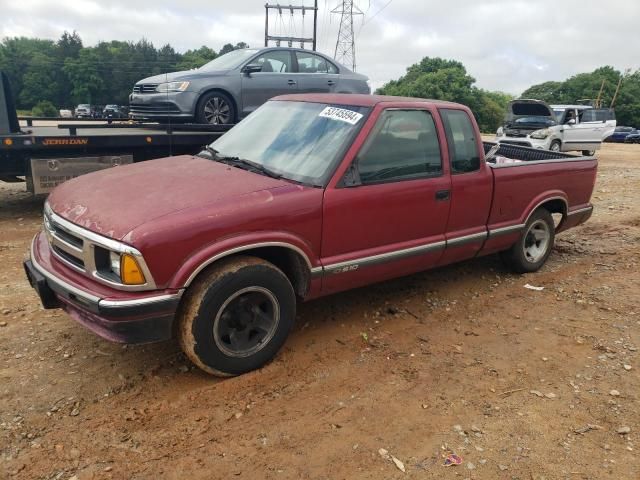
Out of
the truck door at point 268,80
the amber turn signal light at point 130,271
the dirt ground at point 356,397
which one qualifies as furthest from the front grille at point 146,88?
the amber turn signal light at point 130,271

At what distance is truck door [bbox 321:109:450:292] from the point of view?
139 inches

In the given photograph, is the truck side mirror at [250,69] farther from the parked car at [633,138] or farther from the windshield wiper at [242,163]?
the parked car at [633,138]

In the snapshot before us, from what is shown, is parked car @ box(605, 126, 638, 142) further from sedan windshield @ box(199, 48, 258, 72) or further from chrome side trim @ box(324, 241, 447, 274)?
chrome side trim @ box(324, 241, 447, 274)

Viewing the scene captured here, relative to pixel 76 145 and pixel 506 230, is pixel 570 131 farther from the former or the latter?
pixel 76 145

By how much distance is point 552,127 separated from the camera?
1533 cm

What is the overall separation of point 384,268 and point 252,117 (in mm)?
1791

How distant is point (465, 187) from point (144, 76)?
273ft

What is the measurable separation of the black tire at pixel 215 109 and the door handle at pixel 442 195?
5.05 m

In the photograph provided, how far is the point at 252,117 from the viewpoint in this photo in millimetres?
4445

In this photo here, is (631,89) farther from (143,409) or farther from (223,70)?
(143,409)

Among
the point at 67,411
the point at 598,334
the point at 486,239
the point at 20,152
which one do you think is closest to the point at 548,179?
the point at 486,239

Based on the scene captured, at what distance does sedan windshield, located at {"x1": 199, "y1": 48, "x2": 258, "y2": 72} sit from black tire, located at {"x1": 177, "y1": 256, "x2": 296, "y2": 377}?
19.3 feet

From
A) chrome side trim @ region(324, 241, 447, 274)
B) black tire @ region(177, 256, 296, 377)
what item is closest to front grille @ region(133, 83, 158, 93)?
chrome side trim @ region(324, 241, 447, 274)

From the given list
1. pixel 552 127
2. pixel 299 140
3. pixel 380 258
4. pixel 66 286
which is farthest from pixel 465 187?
pixel 552 127
